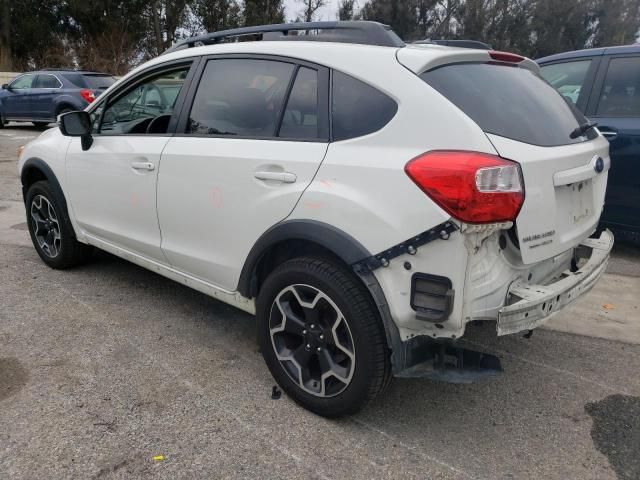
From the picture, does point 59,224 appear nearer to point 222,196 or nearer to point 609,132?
point 222,196

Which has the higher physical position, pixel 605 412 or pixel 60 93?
pixel 60 93

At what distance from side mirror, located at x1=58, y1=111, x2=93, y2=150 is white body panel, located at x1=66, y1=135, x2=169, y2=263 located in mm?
70

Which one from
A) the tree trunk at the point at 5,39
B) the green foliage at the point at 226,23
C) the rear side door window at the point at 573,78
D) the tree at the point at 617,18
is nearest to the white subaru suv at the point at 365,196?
the rear side door window at the point at 573,78

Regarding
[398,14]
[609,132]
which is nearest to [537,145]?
[609,132]

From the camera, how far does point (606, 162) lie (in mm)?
3018

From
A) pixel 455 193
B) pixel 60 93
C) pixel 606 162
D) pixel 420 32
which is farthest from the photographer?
pixel 420 32

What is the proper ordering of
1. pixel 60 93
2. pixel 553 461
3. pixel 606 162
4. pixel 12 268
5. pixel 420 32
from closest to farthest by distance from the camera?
pixel 553 461 < pixel 606 162 < pixel 12 268 < pixel 60 93 < pixel 420 32

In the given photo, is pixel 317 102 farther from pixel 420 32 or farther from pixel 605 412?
pixel 420 32

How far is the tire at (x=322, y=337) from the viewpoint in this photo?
2.41m

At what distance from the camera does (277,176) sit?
2646 mm

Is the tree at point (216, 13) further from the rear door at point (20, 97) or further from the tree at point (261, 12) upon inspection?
the rear door at point (20, 97)

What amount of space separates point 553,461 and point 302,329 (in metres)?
1.25

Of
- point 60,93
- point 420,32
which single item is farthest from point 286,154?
point 420,32

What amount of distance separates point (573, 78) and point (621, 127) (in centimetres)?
77
